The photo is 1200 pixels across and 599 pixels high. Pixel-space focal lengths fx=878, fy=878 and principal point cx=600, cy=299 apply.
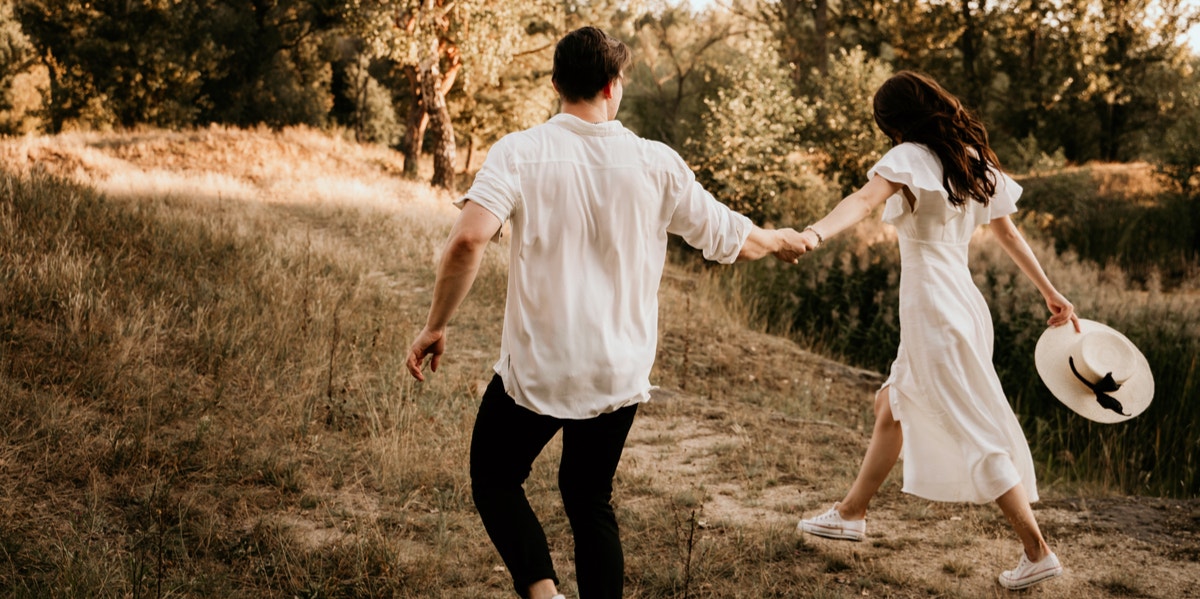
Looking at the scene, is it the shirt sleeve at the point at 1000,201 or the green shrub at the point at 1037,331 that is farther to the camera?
the green shrub at the point at 1037,331

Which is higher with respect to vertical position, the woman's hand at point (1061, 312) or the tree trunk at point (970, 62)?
the tree trunk at point (970, 62)

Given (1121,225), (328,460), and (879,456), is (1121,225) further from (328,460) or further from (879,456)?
(328,460)

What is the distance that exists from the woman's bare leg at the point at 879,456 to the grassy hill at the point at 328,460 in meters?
0.23

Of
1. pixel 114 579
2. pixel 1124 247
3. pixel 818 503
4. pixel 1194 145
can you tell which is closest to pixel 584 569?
pixel 114 579

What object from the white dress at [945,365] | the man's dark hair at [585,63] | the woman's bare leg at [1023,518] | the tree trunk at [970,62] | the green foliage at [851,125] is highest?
the tree trunk at [970,62]

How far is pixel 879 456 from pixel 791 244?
3.87 ft

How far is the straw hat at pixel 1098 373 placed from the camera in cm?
380

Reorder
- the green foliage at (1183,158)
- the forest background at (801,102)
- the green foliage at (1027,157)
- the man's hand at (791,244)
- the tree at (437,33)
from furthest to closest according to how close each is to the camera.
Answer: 1. the green foliage at (1027,157)
2. the green foliage at (1183,158)
3. the tree at (437,33)
4. the forest background at (801,102)
5. the man's hand at (791,244)

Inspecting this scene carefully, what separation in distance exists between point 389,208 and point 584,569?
11.5m

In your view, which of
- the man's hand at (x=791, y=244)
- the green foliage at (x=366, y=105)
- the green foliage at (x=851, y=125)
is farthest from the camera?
the green foliage at (x=366, y=105)

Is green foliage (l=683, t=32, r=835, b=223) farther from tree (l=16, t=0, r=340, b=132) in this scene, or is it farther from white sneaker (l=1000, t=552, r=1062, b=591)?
white sneaker (l=1000, t=552, r=1062, b=591)

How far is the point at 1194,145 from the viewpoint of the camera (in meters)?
18.5

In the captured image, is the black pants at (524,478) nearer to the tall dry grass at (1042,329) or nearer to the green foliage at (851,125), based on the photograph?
the tall dry grass at (1042,329)

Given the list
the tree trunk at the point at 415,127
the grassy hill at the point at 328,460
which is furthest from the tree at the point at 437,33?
the grassy hill at the point at 328,460
